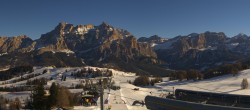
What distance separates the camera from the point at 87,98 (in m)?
121

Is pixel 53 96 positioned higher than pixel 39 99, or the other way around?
pixel 53 96

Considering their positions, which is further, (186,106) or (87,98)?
(87,98)

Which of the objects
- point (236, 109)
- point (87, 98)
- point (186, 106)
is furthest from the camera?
point (87, 98)

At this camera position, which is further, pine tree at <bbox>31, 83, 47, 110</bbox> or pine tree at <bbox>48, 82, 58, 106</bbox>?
pine tree at <bbox>48, 82, 58, 106</bbox>

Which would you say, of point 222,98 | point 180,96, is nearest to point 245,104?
point 222,98

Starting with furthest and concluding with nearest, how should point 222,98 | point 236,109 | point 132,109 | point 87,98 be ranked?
1. point 87,98
2. point 132,109
3. point 222,98
4. point 236,109

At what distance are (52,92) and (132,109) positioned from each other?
3715 cm

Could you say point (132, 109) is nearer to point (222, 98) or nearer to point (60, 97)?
point (222, 98)

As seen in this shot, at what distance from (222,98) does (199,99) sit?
5.84 m

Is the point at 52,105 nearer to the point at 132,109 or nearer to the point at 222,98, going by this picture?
the point at 132,109

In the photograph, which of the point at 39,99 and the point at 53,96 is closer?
the point at 39,99

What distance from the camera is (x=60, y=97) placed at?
122 metres

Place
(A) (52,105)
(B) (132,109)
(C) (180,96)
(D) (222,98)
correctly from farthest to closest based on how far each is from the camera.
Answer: (A) (52,105) < (B) (132,109) < (C) (180,96) < (D) (222,98)

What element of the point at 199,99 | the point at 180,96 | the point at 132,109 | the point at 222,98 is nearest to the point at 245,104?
the point at 222,98
